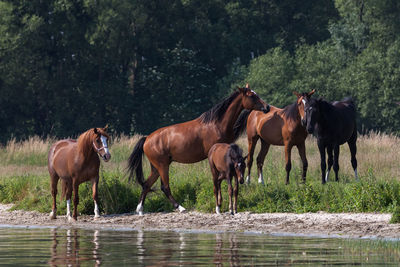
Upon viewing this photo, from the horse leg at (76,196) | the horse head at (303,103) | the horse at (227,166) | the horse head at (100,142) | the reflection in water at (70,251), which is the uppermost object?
the horse head at (303,103)

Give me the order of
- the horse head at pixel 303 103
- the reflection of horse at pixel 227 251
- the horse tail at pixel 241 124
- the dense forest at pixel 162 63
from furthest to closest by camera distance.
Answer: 1. the dense forest at pixel 162 63
2. the horse tail at pixel 241 124
3. the horse head at pixel 303 103
4. the reflection of horse at pixel 227 251

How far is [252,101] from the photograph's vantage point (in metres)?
19.0

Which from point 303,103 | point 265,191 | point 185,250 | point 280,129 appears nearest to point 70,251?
point 185,250

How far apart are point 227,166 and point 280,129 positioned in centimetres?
366

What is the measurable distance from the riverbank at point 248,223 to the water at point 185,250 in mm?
824

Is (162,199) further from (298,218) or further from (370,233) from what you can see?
(370,233)

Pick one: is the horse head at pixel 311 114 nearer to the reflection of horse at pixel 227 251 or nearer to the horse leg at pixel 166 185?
the horse leg at pixel 166 185

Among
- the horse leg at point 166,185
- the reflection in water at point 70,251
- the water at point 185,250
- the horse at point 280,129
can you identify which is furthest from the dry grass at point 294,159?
the reflection in water at point 70,251

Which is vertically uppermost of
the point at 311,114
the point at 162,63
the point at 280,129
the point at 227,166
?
the point at 162,63

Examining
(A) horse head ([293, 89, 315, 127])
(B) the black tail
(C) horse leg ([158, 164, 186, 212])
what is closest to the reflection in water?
(C) horse leg ([158, 164, 186, 212])

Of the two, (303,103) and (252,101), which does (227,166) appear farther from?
(303,103)

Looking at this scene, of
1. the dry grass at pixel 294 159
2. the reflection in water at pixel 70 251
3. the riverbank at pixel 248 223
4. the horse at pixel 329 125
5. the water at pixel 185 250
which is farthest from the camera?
the dry grass at pixel 294 159

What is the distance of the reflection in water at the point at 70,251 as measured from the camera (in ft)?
38.9

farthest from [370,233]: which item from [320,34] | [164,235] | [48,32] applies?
[320,34]
